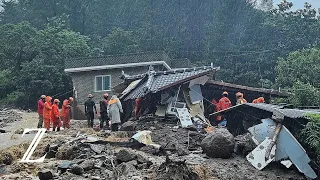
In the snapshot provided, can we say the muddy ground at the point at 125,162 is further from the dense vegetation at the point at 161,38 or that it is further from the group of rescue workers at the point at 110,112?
the dense vegetation at the point at 161,38

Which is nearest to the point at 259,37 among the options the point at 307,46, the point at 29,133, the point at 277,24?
the point at 277,24

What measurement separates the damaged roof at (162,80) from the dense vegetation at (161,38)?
10.4 m

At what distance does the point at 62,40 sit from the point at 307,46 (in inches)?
818

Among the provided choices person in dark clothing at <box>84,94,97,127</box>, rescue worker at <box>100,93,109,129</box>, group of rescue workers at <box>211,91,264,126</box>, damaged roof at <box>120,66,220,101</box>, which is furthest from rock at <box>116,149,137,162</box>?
person in dark clothing at <box>84,94,97,127</box>

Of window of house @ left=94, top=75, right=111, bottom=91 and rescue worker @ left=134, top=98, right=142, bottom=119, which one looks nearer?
rescue worker @ left=134, top=98, right=142, bottom=119

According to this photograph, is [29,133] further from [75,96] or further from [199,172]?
[75,96]

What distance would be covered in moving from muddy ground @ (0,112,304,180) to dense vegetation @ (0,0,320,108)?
15452 mm

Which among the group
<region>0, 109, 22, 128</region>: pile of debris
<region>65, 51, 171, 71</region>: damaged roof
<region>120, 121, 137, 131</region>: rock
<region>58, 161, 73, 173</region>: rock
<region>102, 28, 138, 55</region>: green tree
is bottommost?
<region>0, 109, 22, 128</region>: pile of debris

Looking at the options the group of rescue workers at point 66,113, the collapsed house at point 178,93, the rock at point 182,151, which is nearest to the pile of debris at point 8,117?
the group of rescue workers at point 66,113

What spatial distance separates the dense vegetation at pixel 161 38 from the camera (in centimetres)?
3269

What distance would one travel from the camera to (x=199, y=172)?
31.6 feet

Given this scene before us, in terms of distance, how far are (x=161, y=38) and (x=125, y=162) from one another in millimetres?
32014

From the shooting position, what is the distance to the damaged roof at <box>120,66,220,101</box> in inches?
647

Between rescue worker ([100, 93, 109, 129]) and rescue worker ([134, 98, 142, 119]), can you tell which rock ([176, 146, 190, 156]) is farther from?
rescue worker ([100, 93, 109, 129])
